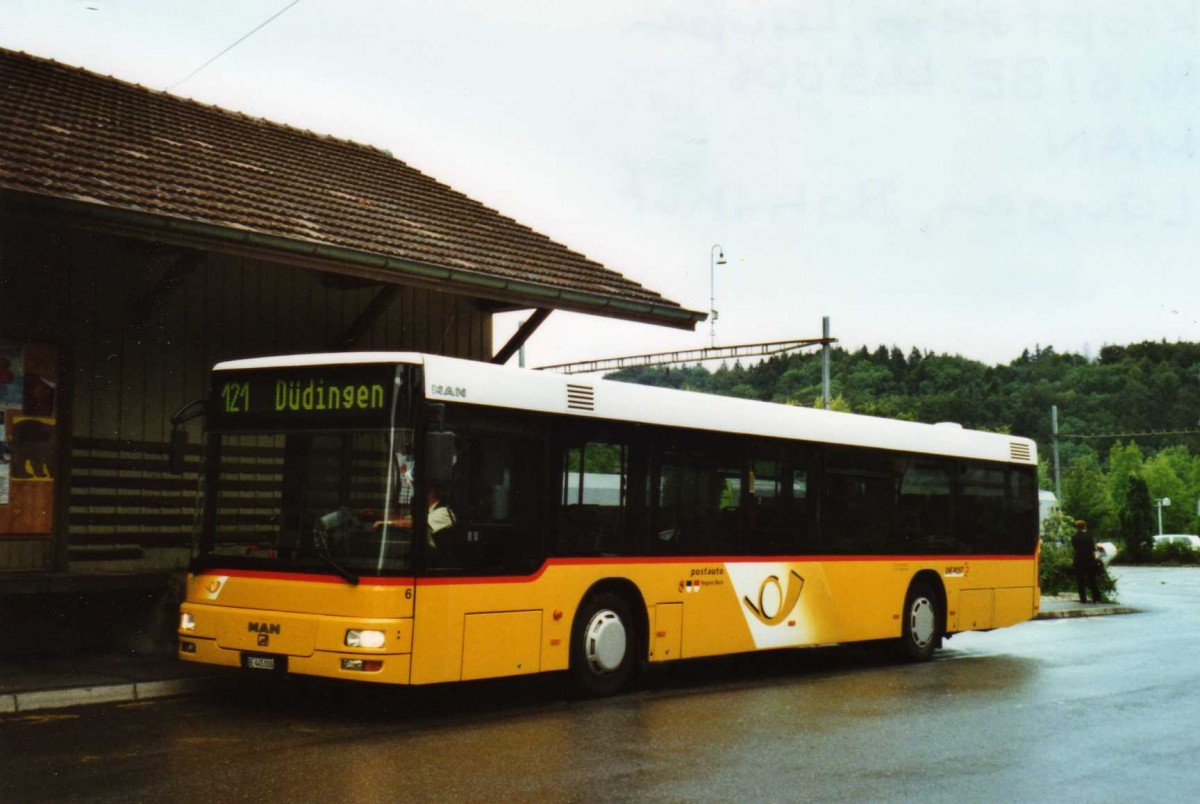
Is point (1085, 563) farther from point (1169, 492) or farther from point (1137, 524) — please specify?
point (1169, 492)

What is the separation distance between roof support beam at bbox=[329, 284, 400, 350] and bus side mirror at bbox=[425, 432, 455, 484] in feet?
16.9

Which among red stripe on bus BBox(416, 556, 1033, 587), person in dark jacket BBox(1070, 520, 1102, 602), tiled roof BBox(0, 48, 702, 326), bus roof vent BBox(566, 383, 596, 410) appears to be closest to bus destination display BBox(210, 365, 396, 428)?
red stripe on bus BBox(416, 556, 1033, 587)

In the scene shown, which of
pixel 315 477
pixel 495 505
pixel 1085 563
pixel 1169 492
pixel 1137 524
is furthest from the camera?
pixel 1169 492

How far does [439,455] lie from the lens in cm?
910

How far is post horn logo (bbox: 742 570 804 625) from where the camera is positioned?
499 inches

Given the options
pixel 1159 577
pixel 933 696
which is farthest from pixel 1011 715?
pixel 1159 577

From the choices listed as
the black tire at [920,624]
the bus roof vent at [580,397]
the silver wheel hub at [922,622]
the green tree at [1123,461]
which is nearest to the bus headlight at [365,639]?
the bus roof vent at [580,397]

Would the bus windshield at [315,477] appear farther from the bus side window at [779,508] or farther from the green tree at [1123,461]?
the green tree at [1123,461]

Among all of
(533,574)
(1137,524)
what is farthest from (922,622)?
(1137,524)

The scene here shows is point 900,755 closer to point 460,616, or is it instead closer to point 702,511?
point 460,616

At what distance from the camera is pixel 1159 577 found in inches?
1715

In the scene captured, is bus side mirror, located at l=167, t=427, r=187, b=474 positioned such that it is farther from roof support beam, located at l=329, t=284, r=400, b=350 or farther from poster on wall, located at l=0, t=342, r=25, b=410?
roof support beam, located at l=329, t=284, r=400, b=350

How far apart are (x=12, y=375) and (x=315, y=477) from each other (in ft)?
14.9

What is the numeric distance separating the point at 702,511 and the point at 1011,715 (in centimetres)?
323
